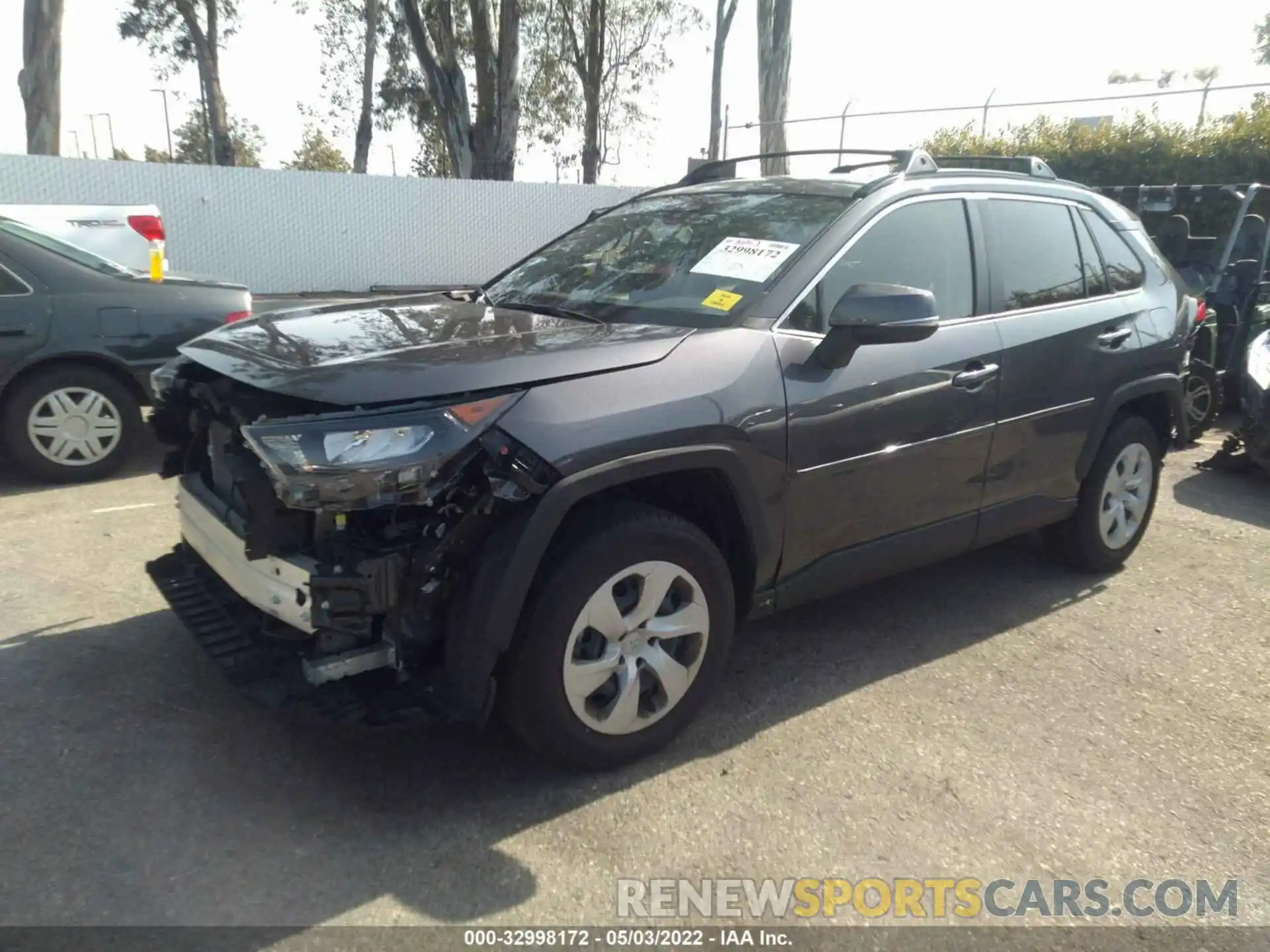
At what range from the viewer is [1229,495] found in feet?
21.8

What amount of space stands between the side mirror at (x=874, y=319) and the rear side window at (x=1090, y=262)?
158cm

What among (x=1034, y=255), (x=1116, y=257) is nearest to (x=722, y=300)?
(x=1034, y=255)

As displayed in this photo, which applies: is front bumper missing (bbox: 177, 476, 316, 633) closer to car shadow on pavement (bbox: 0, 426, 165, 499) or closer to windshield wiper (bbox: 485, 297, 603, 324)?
windshield wiper (bbox: 485, 297, 603, 324)

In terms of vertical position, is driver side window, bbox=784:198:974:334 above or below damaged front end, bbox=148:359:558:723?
above

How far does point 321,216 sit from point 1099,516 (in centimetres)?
1693

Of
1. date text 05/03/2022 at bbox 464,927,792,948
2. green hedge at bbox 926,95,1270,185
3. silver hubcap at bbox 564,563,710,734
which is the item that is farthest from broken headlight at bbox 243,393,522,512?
green hedge at bbox 926,95,1270,185

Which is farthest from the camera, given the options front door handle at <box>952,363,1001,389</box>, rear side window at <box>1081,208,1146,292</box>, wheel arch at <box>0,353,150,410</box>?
wheel arch at <box>0,353,150,410</box>

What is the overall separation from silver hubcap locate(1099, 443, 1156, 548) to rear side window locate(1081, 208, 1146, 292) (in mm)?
757

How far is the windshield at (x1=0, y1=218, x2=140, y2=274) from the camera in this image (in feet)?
20.0

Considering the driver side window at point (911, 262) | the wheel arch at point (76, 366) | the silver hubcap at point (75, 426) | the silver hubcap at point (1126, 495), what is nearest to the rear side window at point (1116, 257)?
the silver hubcap at point (1126, 495)

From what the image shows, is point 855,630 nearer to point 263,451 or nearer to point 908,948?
point 908,948

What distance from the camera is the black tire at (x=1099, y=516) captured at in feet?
15.4

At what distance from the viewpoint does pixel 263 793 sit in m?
2.98

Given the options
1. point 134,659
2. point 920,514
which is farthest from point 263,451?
point 920,514
